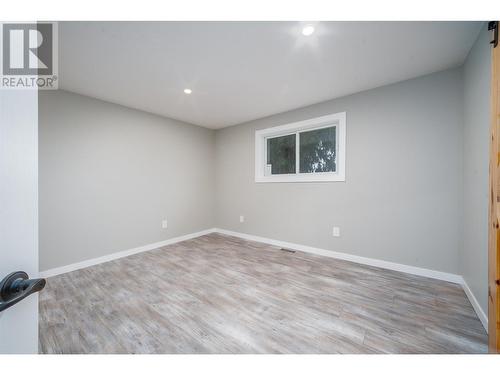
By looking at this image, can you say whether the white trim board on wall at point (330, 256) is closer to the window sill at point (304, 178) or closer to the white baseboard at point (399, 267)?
the white baseboard at point (399, 267)

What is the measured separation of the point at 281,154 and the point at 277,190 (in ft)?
2.16

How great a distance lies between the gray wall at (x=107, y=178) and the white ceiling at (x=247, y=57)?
37cm

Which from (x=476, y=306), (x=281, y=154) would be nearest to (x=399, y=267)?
(x=476, y=306)

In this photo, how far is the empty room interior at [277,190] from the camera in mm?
1503

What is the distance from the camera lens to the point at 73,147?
254cm

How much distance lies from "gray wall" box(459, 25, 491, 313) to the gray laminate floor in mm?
345

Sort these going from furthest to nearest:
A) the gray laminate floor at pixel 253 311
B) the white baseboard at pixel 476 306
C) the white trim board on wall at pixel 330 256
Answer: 1. the white trim board on wall at pixel 330 256
2. the white baseboard at pixel 476 306
3. the gray laminate floor at pixel 253 311

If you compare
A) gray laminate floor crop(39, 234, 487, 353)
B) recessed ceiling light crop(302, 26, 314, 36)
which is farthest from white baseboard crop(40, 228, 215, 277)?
recessed ceiling light crop(302, 26, 314, 36)

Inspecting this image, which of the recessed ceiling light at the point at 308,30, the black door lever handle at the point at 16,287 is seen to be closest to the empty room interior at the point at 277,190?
the recessed ceiling light at the point at 308,30

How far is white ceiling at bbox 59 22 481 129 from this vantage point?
1.55m

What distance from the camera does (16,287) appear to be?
1.40 feet

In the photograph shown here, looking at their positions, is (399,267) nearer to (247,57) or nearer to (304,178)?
(304,178)
